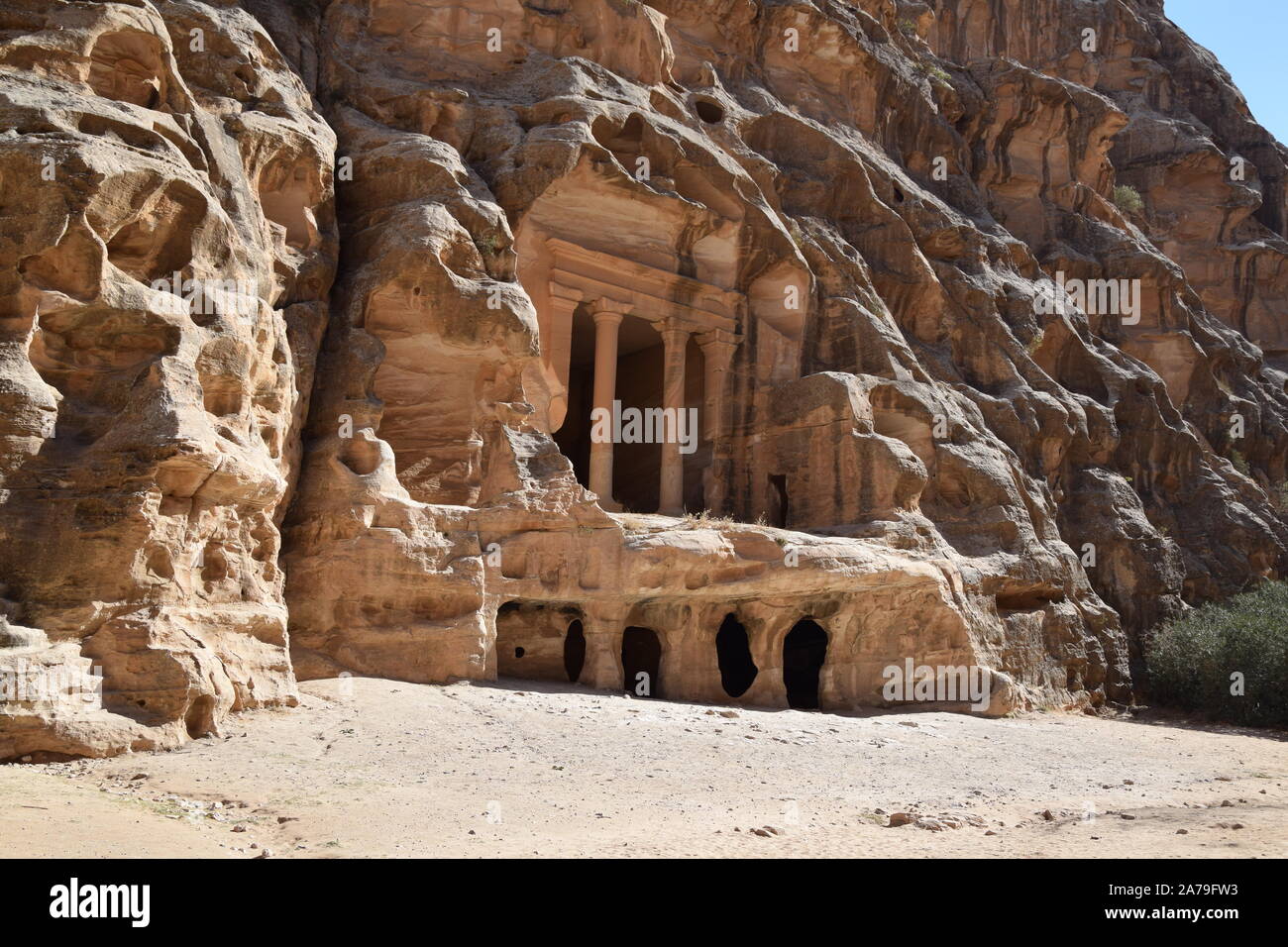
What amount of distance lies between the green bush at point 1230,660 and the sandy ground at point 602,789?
25.3ft

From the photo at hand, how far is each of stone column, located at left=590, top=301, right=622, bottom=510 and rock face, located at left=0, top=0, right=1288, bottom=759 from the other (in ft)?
0.31

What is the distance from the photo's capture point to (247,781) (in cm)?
1043

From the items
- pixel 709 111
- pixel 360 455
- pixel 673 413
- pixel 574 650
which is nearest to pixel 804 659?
pixel 574 650

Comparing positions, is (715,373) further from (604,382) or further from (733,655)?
(733,655)

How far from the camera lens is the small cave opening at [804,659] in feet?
78.6

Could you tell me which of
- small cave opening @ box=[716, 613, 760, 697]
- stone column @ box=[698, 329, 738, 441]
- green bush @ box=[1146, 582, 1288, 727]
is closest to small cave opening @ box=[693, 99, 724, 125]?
stone column @ box=[698, 329, 738, 441]

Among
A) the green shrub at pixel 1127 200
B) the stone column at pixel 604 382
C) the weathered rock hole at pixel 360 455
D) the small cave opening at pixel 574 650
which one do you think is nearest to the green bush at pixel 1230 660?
the stone column at pixel 604 382

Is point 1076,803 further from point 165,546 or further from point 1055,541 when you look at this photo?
point 1055,541

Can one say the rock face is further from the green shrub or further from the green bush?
the green shrub

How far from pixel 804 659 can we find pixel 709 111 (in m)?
12.2

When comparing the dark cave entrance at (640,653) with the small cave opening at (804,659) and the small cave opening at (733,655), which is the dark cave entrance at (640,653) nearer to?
the small cave opening at (733,655)

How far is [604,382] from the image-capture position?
891 inches

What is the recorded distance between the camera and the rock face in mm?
12180

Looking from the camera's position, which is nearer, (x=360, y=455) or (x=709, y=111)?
(x=360, y=455)
